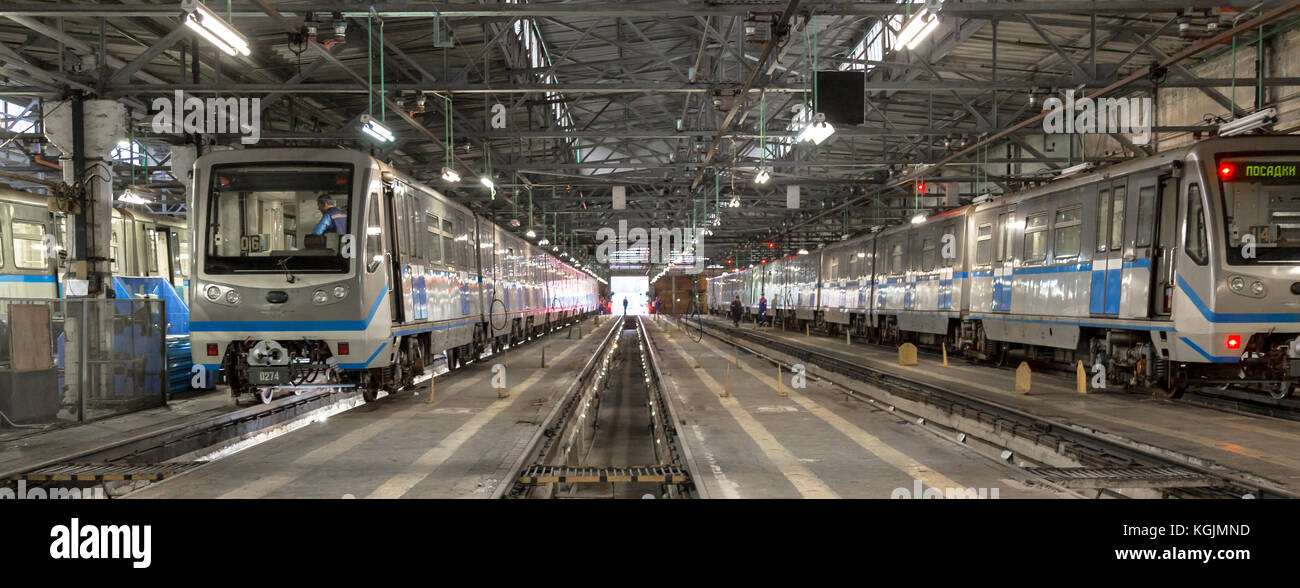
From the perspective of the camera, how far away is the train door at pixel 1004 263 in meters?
15.6

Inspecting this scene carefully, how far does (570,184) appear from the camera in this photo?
28156 mm

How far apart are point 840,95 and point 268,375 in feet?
37.2

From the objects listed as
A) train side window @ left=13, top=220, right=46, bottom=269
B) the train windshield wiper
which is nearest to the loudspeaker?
the train windshield wiper

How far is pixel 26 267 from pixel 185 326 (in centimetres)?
324

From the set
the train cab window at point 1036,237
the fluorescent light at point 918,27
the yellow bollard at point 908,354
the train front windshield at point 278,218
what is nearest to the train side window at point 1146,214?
the train cab window at point 1036,237

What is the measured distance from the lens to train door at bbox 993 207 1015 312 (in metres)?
15.6

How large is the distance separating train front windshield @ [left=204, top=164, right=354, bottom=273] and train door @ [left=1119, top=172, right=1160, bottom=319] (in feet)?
36.6

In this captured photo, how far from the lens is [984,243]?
1697cm

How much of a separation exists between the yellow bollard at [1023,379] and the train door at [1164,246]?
195cm

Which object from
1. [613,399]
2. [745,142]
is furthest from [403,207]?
[745,142]

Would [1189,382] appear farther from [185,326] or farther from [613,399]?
[185,326]

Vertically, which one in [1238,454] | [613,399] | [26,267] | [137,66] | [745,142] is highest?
[745,142]

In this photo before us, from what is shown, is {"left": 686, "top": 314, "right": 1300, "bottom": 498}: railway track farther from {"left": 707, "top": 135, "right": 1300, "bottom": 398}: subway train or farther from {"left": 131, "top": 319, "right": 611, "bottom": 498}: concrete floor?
{"left": 131, "top": 319, "right": 611, "bottom": 498}: concrete floor
